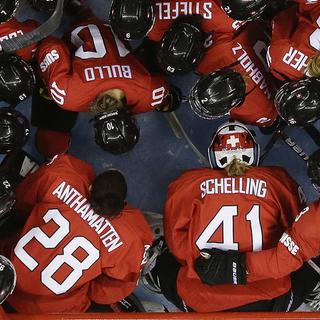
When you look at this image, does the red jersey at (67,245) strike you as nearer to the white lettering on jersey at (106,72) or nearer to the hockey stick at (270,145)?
the white lettering on jersey at (106,72)

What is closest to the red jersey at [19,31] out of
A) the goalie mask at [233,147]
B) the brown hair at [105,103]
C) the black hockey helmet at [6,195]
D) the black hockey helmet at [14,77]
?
the black hockey helmet at [14,77]

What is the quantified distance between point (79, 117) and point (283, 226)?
1621 mm

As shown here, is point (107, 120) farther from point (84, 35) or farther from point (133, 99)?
point (84, 35)

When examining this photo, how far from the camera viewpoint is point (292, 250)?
3.50m

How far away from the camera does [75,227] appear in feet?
11.6

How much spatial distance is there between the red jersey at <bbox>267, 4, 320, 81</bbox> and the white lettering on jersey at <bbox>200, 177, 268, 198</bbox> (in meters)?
0.62

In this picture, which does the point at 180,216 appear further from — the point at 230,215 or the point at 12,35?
the point at 12,35

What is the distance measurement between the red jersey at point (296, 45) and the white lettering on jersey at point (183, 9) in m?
0.41

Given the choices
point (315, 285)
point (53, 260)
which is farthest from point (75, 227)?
point (315, 285)

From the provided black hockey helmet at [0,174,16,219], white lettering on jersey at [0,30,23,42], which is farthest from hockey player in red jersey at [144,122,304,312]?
white lettering on jersey at [0,30,23,42]

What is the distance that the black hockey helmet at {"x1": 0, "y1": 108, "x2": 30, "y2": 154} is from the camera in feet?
12.2

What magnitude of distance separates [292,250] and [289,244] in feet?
0.12

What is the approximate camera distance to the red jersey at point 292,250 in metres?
3.43

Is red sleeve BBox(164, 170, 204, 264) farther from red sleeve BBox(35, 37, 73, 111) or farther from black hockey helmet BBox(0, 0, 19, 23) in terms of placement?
black hockey helmet BBox(0, 0, 19, 23)
